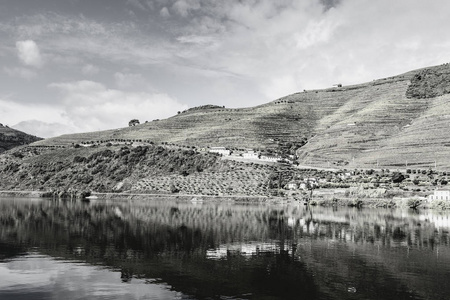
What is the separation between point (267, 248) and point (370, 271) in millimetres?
11225

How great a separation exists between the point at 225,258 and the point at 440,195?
202ft

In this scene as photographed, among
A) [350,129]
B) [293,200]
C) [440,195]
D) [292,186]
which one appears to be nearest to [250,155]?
[292,186]

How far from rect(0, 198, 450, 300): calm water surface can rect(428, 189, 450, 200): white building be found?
2090 cm

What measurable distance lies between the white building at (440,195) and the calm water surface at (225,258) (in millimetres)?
20903

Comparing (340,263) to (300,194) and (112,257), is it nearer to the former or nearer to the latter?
(112,257)

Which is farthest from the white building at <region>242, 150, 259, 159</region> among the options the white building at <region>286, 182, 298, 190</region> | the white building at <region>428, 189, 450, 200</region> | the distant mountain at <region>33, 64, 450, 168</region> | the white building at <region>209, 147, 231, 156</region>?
the white building at <region>428, 189, 450, 200</region>

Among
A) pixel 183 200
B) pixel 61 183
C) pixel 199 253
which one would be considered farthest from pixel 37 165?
pixel 199 253

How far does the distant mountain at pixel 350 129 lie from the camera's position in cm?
12049

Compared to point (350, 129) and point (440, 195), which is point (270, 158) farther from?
point (440, 195)

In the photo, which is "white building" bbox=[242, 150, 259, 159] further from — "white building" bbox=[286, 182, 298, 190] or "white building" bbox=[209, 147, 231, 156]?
"white building" bbox=[286, 182, 298, 190]

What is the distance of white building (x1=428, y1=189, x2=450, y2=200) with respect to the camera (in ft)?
262

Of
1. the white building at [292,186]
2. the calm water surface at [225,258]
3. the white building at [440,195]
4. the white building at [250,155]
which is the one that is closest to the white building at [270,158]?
the white building at [250,155]

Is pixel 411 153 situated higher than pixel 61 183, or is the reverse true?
pixel 411 153

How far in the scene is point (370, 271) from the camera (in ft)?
99.9
